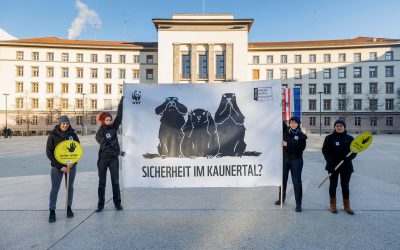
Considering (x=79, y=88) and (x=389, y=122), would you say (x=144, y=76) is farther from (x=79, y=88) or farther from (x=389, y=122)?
(x=389, y=122)

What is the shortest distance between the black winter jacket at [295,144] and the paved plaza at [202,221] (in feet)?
3.69

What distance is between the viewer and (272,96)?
561 centimetres

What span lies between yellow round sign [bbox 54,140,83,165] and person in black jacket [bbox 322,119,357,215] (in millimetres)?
5002

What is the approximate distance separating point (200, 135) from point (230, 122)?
2.28 ft

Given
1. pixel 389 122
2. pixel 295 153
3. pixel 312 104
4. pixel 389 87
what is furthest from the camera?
pixel 312 104

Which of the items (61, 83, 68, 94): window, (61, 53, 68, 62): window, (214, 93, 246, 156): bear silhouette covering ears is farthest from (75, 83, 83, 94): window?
(214, 93, 246, 156): bear silhouette covering ears

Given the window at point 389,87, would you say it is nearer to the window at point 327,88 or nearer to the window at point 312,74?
the window at point 327,88

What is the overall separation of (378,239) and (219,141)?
3.13 meters

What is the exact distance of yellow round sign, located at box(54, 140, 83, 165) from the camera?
4.96 m

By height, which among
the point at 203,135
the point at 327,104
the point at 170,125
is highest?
the point at 327,104

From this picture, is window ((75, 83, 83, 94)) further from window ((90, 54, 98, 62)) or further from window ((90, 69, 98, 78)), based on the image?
window ((90, 54, 98, 62))

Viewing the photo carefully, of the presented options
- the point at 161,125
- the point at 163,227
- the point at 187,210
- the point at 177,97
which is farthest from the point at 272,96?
the point at 163,227

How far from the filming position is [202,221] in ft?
15.9

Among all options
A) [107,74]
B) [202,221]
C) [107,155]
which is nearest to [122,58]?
[107,74]
